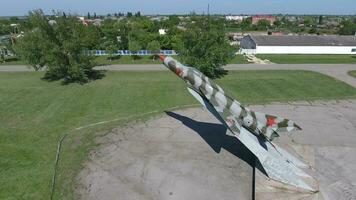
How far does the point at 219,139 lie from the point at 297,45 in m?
55.8

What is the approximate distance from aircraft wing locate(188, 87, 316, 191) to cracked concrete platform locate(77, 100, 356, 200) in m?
0.63

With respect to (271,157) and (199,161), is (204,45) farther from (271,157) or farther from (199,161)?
(271,157)

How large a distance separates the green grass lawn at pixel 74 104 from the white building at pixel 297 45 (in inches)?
996

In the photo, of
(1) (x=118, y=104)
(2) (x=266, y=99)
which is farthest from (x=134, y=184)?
(2) (x=266, y=99)

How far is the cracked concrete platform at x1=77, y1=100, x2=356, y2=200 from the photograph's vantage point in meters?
18.5

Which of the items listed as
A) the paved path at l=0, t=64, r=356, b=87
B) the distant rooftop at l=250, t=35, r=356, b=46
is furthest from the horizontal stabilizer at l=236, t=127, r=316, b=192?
the distant rooftop at l=250, t=35, r=356, b=46

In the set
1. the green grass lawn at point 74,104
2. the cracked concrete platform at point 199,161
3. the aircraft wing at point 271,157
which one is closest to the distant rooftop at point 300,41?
the green grass lawn at point 74,104

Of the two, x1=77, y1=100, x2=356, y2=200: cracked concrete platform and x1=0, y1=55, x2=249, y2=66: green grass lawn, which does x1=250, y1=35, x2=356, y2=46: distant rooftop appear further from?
x1=77, y1=100, x2=356, y2=200: cracked concrete platform

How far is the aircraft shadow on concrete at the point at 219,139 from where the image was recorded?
886 inches

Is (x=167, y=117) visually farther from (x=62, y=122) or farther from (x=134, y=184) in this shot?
(x=134, y=184)

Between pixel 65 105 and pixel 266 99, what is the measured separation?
2111cm

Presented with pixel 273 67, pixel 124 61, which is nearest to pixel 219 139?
pixel 273 67

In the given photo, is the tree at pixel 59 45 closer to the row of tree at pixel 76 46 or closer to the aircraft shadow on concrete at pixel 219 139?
the row of tree at pixel 76 46

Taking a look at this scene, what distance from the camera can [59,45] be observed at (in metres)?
40.2
